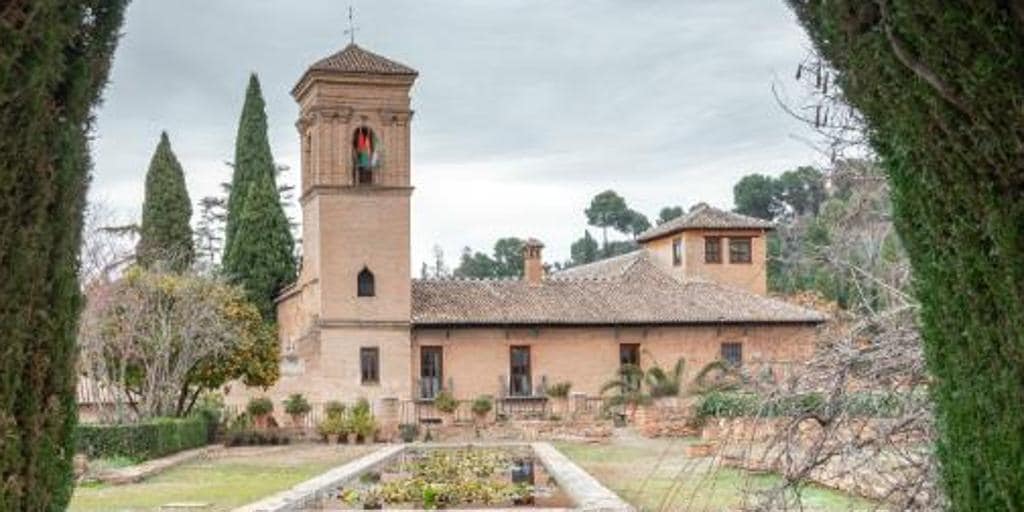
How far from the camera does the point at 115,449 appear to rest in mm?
23391

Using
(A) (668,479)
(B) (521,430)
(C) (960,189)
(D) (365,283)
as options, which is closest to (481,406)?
(B) (521,430)

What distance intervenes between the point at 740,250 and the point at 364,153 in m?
14.8

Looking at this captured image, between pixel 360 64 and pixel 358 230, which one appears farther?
pixel 360 64

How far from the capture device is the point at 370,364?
1393 inches

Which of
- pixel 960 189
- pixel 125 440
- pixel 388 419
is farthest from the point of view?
pixel 388 419

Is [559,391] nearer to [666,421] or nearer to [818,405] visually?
[666,421]

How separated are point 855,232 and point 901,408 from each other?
5.18ft

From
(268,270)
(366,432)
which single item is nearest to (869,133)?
(366,432)

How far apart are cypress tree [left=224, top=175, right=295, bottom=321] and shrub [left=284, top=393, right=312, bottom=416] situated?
920 cm

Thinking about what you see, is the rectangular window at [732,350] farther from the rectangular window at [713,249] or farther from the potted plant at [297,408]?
the potted plant at [297,408]

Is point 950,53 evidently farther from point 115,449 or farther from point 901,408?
point 115,449

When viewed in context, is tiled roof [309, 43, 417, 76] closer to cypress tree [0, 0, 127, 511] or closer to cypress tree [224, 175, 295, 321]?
cypress tree [224, 175, 295, 321]

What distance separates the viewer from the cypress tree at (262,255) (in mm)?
41938

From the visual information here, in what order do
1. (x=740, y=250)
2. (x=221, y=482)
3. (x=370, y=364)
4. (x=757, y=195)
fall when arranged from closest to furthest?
1. (x=221, y=482)
2. (x=370, y=364)
3. (x=740, y=250)
4. (x=757, y=195)
